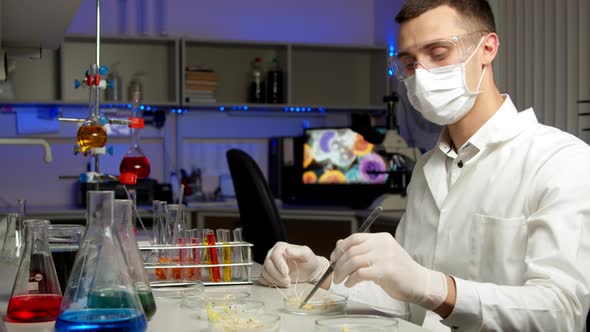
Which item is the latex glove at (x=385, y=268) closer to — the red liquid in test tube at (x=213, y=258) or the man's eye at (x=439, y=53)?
the red liquid in test tube at (x=213, y=258)

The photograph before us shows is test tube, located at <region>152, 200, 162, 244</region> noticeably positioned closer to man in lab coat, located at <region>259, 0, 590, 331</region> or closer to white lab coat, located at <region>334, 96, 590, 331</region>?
man in lab coat, located at <region>259, 0, 590, 331</region>

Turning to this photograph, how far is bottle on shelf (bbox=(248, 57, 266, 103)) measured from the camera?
16.2 ft

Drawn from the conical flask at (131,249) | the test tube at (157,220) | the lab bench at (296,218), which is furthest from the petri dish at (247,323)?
the lab bench at (296,218)

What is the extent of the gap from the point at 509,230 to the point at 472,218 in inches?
4.6

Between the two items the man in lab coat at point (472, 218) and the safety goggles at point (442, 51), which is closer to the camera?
the man in lab coat at point (472, 218)

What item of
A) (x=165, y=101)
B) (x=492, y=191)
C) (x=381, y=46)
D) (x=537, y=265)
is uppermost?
(x=381, y=46)

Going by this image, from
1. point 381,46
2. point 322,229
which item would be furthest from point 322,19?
point 322,229

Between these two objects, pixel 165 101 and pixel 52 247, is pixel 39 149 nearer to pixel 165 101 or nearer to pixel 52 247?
pixel 165 101

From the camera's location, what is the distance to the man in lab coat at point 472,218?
4.48 feet

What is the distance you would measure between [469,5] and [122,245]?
1.15 meters

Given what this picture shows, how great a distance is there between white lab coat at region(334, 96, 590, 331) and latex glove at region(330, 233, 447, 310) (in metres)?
0.07

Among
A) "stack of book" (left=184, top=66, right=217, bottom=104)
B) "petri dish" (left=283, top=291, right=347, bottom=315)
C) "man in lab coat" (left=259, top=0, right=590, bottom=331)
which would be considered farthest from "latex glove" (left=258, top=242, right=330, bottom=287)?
"stack of book" (left=184, top=66, right=217, bottom=104)

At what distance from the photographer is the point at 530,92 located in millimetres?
3992

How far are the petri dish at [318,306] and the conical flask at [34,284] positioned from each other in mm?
373
